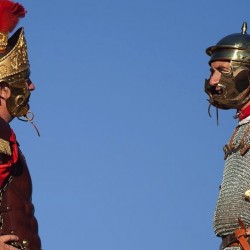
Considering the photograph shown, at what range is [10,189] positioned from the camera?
12.2 metres

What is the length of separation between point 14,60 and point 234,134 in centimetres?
277

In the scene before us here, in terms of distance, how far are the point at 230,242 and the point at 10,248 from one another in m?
2.70

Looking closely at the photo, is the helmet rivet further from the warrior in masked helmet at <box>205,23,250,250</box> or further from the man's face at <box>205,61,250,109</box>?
the man's face at <box>205,61,250,109</box>

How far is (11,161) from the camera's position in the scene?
12.2 m

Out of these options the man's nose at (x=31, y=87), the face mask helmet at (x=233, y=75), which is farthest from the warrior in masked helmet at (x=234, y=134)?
the man's nose at (x=31, y=87)

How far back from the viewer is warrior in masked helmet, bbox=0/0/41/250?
1209 cm

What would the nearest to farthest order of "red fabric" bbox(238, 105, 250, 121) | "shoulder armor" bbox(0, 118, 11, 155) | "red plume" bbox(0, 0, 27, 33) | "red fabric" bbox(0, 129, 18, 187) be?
"shoulder armor" bbox(0, 118, 11, 155) < "red fabric" bbox(0, 129, 18, 187) < "red plume" bbox(0, 0, 27, 33) < "red fabric" bbox(238, 105, 250, 121)

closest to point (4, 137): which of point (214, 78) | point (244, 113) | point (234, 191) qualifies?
point (234, 191)

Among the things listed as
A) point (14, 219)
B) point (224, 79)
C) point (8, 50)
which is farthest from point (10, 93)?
point (224, 79)

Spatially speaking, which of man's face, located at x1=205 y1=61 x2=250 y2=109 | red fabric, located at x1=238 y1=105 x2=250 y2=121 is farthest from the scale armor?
man's face, located at x1=205 y1=61 x2=250 y2=109

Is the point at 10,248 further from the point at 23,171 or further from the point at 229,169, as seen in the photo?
the point at 229,169

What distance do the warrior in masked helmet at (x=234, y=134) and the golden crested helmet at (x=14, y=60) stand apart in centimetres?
227

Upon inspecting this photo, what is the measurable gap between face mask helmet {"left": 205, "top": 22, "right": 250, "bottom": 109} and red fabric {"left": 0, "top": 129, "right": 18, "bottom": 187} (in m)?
2.73

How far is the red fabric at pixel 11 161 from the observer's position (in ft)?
39.8
